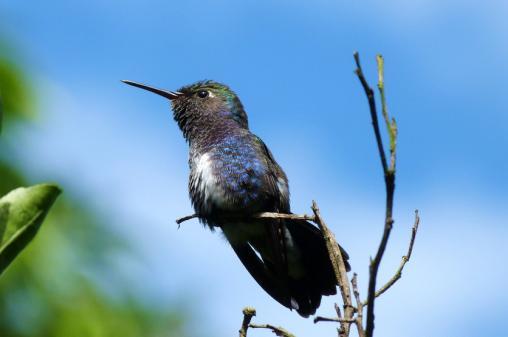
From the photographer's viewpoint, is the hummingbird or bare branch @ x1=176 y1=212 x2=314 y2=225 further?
the hummingbird

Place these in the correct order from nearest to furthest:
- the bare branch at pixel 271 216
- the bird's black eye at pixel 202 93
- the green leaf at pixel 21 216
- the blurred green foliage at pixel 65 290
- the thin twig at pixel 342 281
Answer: the green leaf at pixel 21 216, the thin twig at pixel 342 281, the bare branch at pixel 271 216, the blurred green foliage at pixel 65 290, the bird's black eye at pixel 202 93

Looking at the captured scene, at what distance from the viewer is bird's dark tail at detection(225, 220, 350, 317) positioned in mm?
4406

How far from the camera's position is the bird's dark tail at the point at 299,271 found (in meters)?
4.41

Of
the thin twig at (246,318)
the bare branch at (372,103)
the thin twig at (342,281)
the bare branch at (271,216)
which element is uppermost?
the bare branch at (271,216)

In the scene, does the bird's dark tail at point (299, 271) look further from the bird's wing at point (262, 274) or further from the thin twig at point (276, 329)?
the thin twig at point (276, 329)

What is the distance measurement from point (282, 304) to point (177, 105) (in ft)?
7.45

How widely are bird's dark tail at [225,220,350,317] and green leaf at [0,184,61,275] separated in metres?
3.42

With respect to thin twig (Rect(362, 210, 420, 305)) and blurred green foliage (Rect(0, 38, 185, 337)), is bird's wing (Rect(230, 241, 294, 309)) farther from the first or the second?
thin twig (Rect(362, 210, 420, 305))

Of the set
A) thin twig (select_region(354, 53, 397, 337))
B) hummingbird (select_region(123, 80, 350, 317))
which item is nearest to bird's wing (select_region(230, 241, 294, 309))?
hummingbird (select_region(123, 80, 350, 317))

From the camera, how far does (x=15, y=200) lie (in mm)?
1000

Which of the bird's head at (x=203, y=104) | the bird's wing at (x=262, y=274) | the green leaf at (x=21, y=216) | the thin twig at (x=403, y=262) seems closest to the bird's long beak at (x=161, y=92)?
the bird's head at (x=203, y=104)

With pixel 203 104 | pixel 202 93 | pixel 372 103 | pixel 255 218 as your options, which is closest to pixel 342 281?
pixel 372 103

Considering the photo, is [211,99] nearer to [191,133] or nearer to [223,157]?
[191,133]

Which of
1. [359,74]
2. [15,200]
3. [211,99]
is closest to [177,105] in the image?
[211,99]
